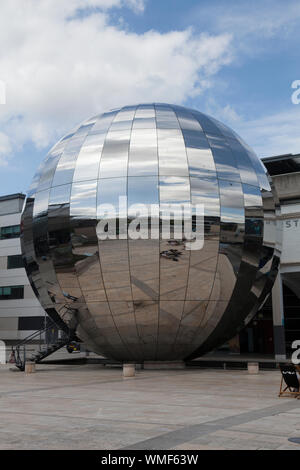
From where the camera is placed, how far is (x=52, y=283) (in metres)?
20.3

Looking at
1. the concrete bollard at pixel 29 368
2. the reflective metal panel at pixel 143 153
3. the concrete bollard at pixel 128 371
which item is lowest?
the concrete bollard at pixel 29 368

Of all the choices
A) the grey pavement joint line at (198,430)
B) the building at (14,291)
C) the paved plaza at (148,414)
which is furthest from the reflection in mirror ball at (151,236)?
the building at (14,291)

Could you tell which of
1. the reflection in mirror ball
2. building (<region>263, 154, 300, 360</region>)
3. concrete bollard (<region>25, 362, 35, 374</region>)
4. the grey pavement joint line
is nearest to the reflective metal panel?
the reflection in mirror ball

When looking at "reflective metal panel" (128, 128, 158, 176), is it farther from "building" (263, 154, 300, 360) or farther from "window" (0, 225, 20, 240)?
"window" (0, 225, 20, 240)

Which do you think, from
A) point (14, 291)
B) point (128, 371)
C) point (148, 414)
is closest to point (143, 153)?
point (128, 371)

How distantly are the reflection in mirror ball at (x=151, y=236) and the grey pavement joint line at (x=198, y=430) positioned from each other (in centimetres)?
725

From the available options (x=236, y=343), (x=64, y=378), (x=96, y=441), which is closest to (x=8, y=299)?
(x=236, y=343)

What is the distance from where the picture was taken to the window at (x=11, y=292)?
67.4 metres

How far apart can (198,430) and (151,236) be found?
966cm

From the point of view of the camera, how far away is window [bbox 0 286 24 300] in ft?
221

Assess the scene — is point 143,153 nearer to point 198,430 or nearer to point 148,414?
point 148,414

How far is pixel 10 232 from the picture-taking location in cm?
6888

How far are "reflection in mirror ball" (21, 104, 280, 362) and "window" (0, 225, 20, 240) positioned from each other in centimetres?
4835

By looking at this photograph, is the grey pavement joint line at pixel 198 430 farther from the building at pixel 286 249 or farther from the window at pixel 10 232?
the window at pixel 10 232
